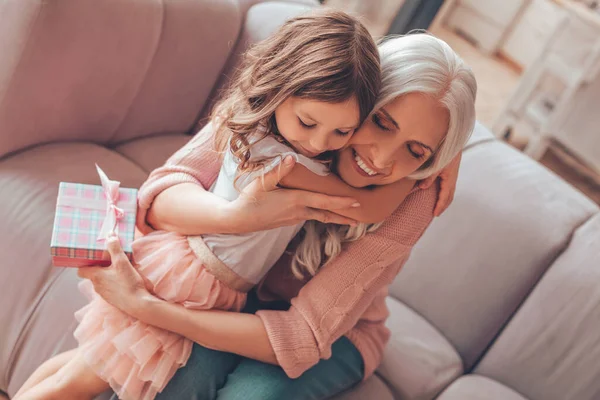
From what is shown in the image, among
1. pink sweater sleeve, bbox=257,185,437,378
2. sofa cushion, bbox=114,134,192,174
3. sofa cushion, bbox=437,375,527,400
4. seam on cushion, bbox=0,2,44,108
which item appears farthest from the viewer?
sofa cushion, bbox=114,134,192,174

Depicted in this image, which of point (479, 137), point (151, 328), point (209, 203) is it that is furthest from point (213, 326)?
point (479, 137)

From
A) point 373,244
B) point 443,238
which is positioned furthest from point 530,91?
point 373,244

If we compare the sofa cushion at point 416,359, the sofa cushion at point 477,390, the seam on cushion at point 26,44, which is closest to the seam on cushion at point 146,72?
the seam on cushion at point 26,44

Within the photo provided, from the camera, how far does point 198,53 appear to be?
1.63 metres

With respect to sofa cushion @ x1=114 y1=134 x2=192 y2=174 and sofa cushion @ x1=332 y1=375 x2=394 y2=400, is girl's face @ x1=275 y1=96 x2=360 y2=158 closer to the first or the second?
sofa cushion @ x1=332 y1=375 x2=394 y2=400

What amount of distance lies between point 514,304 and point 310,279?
699 millimetres

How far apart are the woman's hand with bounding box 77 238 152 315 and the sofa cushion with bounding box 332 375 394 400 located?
53 cm

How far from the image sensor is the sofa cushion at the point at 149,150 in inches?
64.4

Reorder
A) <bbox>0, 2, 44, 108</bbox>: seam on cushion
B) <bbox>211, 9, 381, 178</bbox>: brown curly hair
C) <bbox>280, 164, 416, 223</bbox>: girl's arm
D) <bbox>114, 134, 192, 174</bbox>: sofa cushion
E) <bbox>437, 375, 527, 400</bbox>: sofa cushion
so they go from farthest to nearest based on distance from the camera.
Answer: <bbox>114, 134, 192, 174</bbox>: sofa cushion
<bbox>437, 375, 527, 400</bbox>: sofa cushion
<bbox>0, 2, 44, 108</bbox>: seam on cushion
<bbox>280, 164, 416, 223</bbox>: girl's arm
<bbox>211, 9, 381, 178</bbox>: brown curly hair

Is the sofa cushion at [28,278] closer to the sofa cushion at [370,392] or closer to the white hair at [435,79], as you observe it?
the sofa cushion at [370,392]

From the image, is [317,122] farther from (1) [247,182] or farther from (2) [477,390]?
(2) [477,390]

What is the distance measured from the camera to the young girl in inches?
33.9

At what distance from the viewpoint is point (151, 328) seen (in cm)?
102

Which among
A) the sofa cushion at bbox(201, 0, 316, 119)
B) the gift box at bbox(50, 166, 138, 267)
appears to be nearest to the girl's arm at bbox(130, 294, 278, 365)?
the gift box at bbox(50, 166, 138, 267)
